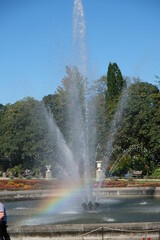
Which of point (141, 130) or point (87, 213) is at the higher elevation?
point (141, 130)

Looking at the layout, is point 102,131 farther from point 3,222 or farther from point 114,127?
point 3,222

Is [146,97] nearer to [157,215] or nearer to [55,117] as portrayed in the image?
[55,117]

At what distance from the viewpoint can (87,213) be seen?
57.3 ft

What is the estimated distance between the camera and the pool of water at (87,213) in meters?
15.7

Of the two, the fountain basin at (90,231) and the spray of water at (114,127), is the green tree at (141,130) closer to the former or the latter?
the spray of water at (114,127)

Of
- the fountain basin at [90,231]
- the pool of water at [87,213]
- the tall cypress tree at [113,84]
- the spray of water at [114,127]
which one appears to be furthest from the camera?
the tall cypress tree at [113,84]

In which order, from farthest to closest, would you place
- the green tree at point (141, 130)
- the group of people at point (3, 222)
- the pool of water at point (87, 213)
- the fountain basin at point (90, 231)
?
the green tree at point (141, 130) < the pool of water at point (87, 213) < the fountain basin at point (90, 231) < the group of people at point (3, 222)

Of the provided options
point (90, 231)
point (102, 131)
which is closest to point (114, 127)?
point (102, 131)

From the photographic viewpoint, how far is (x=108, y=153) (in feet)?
159

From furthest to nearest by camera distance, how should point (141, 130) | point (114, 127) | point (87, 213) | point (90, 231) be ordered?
point (114, 127)
point (141, 130)
point (87, 213)
point (90, 231)

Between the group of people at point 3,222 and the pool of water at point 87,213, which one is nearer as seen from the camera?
the group of people at point 3,222

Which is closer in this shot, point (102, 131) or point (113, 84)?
point (102, 131)

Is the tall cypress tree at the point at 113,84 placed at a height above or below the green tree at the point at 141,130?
above

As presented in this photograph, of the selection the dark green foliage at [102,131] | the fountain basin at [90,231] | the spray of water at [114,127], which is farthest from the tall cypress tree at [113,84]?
the fountain basin at [90,231]
